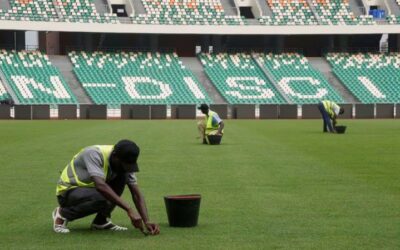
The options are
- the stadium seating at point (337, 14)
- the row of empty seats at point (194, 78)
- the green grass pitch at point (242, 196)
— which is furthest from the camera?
the stadium seating at point (337, 14)

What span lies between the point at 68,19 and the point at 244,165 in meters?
53.4

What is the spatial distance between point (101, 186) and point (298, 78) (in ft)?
216

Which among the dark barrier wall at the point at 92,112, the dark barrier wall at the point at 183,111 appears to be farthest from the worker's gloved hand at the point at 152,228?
the dark barrier wall at the point at 183,111

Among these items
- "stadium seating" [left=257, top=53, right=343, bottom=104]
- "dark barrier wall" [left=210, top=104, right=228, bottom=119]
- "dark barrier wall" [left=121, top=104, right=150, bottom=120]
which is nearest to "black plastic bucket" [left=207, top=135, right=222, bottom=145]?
"dark barrier wall" [left=121, top=104, right=150, bottom=120]

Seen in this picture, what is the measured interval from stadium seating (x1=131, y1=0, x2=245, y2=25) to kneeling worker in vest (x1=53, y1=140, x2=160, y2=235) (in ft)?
211

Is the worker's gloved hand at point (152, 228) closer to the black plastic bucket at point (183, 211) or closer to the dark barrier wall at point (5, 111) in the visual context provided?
the black plastic bucket at point (183, 211)

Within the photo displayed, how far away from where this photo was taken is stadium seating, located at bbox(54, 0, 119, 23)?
73000 mm

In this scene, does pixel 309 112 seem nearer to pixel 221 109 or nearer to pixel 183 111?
pixel 221 109

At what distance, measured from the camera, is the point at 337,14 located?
79.2 meters

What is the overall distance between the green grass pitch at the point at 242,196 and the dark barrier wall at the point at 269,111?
116 feet

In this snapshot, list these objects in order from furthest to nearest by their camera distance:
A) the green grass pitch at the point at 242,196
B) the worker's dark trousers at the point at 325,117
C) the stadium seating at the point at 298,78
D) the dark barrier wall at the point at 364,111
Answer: the stadium seating at the point at 298,78 → the dark barrier wall at the point at 364,111 → the worker's dark trousers at the point at 325,117 → the green grass pitch at the point at 242,196

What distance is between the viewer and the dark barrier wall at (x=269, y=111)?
211ft

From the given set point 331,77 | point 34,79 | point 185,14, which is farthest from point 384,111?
point 34,79

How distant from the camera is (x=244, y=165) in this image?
69.8 feet
